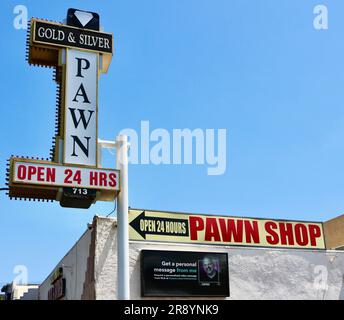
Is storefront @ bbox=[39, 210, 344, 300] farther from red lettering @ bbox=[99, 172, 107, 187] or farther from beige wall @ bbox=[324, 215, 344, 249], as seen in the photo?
beige wall @ bbox=[324, 215, 344, 249]

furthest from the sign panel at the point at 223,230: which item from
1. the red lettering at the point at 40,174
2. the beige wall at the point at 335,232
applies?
the beige wall at the point at 335,232

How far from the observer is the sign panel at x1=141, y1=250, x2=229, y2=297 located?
63.2ft

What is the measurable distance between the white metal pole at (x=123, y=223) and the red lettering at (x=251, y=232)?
590cm

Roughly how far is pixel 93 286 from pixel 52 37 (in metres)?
8.80

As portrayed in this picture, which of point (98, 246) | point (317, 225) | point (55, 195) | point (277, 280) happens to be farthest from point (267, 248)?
point (55, 195)

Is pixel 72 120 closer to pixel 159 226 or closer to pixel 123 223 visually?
pixel 123 223

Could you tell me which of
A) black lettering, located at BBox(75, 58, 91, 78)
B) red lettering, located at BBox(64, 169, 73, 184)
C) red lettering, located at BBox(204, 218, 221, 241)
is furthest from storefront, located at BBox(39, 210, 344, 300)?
black lettering, located at BBox(75, 58, 91, 78)

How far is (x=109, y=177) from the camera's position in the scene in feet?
58.9

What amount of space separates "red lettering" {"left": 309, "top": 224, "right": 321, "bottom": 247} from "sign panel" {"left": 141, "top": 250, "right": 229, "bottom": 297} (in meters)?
4.31

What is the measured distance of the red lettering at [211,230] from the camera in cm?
2080

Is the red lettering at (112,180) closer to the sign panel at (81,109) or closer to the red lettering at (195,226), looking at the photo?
the sign panel at (81,109)

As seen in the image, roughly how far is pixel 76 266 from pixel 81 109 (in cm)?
670

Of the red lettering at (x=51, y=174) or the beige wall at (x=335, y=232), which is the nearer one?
the red lettering at (x=51, y=174)

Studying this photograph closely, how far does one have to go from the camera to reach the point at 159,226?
2006 cm
